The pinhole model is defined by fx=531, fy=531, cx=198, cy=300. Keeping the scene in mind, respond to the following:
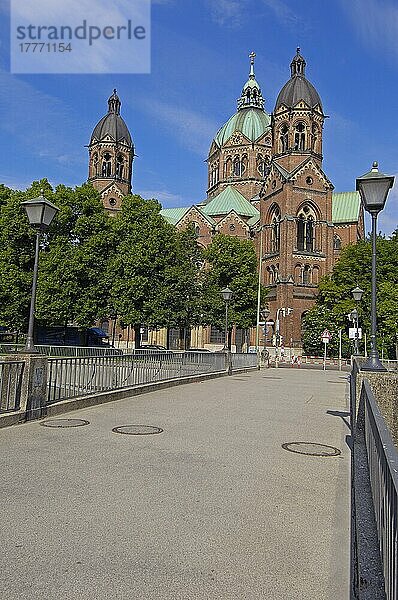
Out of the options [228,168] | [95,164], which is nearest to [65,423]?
[95,164]

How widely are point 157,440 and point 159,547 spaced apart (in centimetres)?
448

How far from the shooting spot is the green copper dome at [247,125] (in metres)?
84.8

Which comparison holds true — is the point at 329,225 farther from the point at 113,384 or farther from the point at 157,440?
the point at 157,440

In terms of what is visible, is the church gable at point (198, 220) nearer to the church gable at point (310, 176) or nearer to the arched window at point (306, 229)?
the arched window at point (306, 229)

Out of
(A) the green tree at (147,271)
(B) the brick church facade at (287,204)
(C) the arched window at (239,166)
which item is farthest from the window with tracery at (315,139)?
(A) the green tree at (147,271)

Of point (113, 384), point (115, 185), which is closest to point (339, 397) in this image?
point (113, 384)

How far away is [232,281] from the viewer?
55.6m

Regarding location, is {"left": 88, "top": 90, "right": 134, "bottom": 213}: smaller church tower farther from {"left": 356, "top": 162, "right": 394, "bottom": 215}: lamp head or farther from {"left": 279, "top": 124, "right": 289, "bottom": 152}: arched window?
{"left": 356, "top": 162, "right": 394, "bottom": 215}: lamp head

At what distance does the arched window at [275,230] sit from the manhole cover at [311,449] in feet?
192

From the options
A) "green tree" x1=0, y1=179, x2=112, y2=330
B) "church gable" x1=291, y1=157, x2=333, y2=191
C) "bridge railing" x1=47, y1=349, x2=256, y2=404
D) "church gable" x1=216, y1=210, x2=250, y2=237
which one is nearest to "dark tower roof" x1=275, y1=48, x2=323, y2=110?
"church gable" x1=291, y1=157, x2=333, y2=191

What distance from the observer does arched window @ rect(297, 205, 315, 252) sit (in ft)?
217

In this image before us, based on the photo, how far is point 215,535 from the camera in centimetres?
476

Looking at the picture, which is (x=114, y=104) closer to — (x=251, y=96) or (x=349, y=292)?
(x=251, y=96)

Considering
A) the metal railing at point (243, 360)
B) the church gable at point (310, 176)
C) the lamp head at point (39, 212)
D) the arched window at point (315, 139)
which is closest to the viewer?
the lamp head at point (39, 212)
